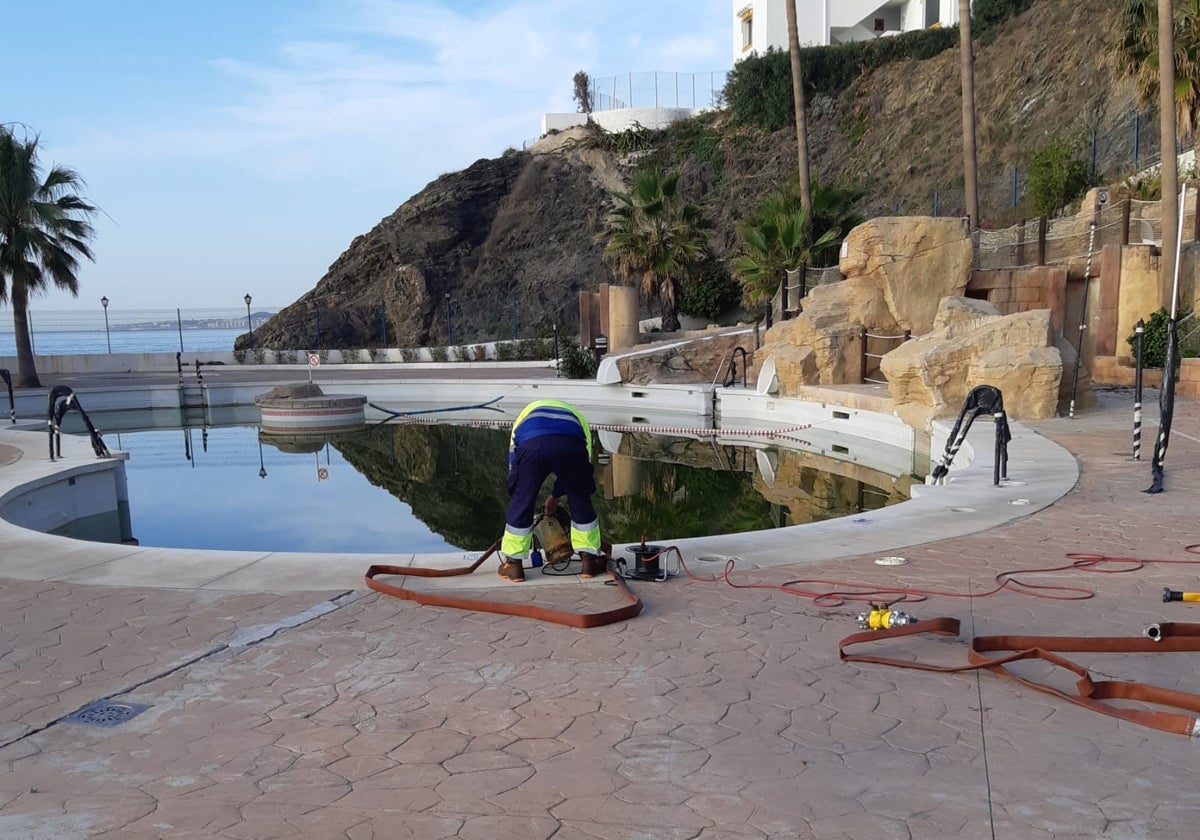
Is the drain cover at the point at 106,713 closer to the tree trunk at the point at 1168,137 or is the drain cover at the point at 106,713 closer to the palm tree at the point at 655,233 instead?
the tree trunk at the point at 1168,137

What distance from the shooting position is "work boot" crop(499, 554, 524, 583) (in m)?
6.71

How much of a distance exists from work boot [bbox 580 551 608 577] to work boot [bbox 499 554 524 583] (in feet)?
1.47

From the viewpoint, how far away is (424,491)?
566 inches

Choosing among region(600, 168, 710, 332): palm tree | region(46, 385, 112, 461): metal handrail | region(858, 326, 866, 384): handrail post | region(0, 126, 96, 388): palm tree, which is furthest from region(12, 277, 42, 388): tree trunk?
region(858, 326, 866, 384): handrail post

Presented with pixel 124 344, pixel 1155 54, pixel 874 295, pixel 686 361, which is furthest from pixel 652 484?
pixel 124 344

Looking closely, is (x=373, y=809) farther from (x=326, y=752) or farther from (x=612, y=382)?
(x=612, y=382)

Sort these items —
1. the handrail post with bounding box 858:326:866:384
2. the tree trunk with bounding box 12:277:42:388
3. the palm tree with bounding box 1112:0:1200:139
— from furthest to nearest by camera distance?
1. the tree trunk with bounding box 12:277:42:388
2. the handrail post with bounding box 858:326:866:384
3. the palm tree with bounding box 1112:0:1200:139

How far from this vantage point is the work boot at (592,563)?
6.76 metres

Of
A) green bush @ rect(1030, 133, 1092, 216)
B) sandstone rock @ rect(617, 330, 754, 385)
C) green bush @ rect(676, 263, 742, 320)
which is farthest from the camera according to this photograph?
green bush @ rect(676, 263, 742, 320)

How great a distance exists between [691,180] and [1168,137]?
37443 millimetres

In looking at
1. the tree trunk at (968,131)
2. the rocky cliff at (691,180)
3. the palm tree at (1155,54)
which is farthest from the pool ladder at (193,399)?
the palm tree at (1155,54)

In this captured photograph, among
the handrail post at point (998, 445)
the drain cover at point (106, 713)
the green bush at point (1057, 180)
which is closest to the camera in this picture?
the drain cover at point (106, 713)

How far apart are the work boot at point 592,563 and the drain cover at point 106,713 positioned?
9.97ft

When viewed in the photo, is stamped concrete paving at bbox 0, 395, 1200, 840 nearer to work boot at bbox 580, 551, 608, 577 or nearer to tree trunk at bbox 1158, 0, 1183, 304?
work boot at bbox 580, 551, 608, 577
